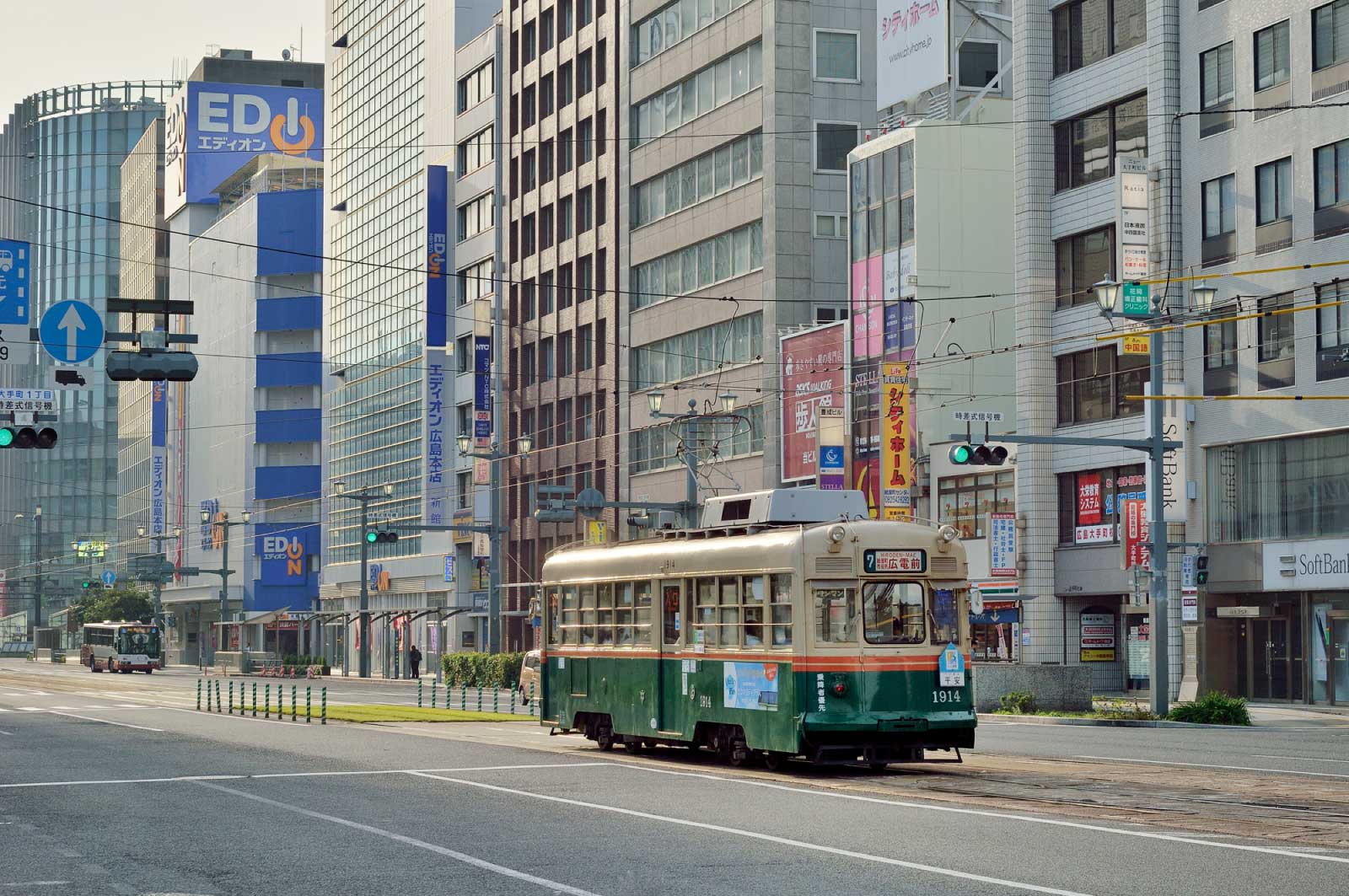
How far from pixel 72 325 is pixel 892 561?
1986 cm

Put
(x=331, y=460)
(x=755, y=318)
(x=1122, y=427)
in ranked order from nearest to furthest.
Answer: (x=1122, y=427) → (x=755, y=318) → (x=331, y=460)

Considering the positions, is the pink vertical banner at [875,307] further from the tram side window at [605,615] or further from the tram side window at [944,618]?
the tram side window at [944,618]

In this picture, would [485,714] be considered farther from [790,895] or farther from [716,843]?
[790,895]

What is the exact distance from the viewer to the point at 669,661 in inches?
993

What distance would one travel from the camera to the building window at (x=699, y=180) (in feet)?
227

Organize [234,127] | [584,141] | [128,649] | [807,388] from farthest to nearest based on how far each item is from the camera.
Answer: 1. [234,127]
2. [128,649]
3. [584,141]
4. [807,388]

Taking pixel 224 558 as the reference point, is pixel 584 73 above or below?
above

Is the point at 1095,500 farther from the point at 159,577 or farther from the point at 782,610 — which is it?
the point at 159,577

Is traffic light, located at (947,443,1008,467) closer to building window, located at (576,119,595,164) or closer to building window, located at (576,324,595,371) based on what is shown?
building window, located at (576,324,595,371)

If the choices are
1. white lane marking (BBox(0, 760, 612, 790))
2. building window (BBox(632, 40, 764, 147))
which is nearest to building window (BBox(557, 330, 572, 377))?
building window (BBox(632, 40, 764, 147))

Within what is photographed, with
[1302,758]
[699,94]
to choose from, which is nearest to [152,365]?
[1302,758]

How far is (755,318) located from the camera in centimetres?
6794

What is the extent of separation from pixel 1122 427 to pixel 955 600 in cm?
3020

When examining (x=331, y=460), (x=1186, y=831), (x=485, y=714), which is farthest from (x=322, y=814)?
(x=331, y=460)
